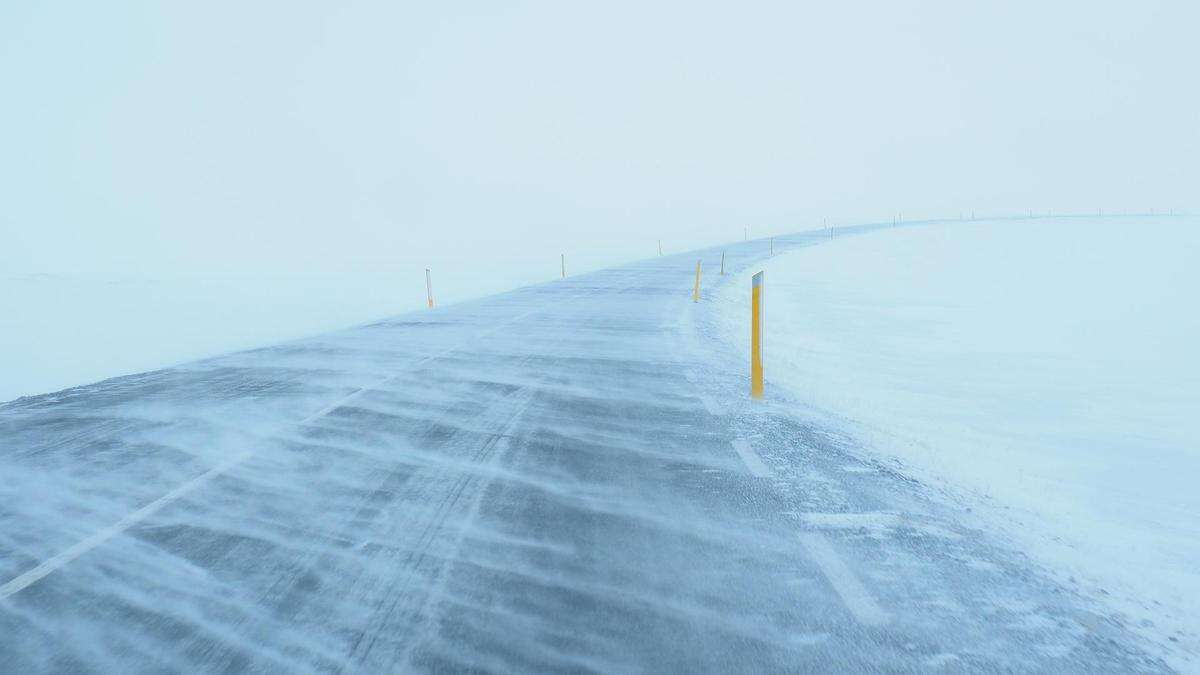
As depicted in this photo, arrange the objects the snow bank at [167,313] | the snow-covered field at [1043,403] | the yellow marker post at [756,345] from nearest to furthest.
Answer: the snow-covered field at [1043,403] → the yellow marker post at [756,345] → the snow bank at [167,313]

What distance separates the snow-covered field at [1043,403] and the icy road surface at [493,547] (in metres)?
0.50

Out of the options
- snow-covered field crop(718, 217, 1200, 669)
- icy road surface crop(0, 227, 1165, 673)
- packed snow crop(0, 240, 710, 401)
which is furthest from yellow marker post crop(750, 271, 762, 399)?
packed snow crop(0, 240, 710, 401)

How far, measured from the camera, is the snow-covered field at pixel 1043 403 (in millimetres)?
4387

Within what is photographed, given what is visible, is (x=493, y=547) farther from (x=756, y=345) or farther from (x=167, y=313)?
(x=167, y=313)

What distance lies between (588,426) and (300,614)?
3768 mm

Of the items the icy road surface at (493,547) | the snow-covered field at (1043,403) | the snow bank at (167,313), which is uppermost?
the snow bank at (167,313)

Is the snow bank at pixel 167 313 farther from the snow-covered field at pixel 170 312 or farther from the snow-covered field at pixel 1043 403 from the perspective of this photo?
the snow-covered field at pixel 1043 403

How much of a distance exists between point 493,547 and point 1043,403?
24.0ft

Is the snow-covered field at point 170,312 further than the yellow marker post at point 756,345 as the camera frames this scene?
Yes

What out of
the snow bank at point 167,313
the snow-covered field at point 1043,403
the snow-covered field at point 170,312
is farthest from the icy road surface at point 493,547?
the snow-covered field at point 170,312

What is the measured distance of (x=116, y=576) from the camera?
4.06 metres

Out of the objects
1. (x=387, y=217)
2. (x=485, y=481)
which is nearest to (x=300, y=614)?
(x=485, y=481)

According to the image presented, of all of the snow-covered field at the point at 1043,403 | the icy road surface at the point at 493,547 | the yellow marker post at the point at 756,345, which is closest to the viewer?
the icy road surface at the point at 493,547

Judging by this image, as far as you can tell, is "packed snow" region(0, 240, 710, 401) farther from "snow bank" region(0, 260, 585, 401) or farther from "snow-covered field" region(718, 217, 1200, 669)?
"snow-covered field" region(718, 217, 1200, 669)
